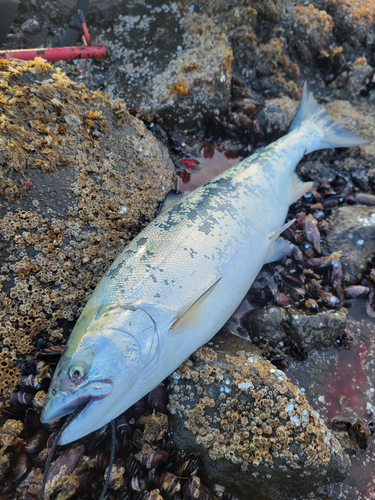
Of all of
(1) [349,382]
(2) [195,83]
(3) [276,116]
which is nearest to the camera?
(1) [349,382]

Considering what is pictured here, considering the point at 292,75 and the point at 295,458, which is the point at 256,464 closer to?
the point at 295,458

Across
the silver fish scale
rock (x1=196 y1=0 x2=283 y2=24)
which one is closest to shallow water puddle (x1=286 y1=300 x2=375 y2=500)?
the silver fish scale

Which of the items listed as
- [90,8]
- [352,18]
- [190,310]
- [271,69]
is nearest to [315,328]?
[190,310]

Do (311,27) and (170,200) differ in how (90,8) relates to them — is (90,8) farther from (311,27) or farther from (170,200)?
(170,200)

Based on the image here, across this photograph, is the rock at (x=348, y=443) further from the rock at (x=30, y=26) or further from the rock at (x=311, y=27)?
the rock at (x=30, y=26)

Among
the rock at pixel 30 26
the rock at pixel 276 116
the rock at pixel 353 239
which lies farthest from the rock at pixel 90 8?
the rock at pixel 353 239

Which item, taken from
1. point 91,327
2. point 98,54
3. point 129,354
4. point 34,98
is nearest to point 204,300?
point 129,354
